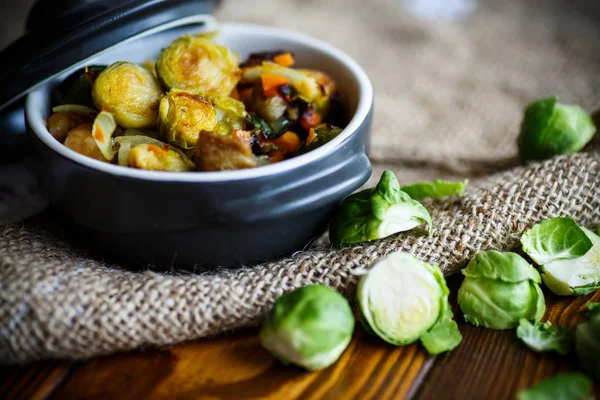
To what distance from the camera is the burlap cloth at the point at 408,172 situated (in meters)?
1.47

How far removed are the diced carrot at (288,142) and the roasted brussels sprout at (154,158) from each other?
0.34 metres

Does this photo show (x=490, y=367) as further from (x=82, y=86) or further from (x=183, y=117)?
(x=82, y=86)

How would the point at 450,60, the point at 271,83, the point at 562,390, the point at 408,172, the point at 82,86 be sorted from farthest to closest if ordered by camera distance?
the point at 450,60
the point at 408,172
the point at 271,83
the point at 82,86
the point at 562,390

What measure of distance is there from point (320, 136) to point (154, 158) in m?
0.46

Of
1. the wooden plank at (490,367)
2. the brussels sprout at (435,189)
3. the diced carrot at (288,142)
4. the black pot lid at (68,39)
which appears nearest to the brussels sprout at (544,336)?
the wooden plank at (490,367)

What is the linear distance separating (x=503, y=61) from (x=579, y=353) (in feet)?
6.10

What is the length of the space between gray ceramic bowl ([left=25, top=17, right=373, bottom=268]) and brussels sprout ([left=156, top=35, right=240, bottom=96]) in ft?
0.49

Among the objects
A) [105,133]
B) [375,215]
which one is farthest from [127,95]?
[375,215]

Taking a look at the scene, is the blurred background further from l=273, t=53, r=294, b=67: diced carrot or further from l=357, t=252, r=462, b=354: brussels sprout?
l=357, t=252, r=462, b=354: brussels sprout

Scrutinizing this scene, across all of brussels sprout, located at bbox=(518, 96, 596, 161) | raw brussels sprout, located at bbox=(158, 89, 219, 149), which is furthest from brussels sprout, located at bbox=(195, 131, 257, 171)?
brussels sprout, located at bbox=(518, 96, 596, 161)

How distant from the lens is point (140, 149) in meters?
1.54

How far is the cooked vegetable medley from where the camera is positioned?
62.4 inches

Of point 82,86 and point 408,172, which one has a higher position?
point 82,86

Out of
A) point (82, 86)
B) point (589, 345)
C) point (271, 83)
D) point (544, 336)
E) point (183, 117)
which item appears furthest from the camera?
point (271, 83)
